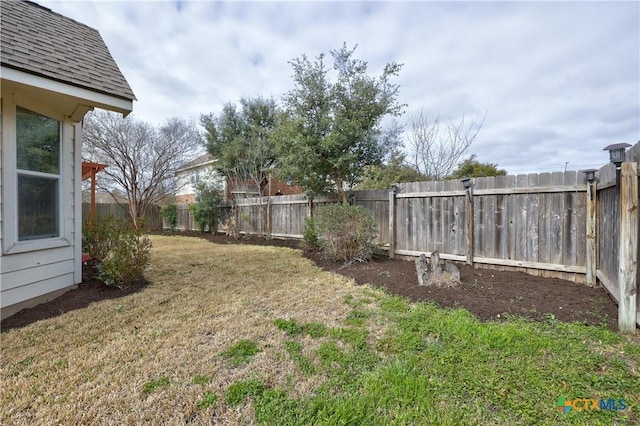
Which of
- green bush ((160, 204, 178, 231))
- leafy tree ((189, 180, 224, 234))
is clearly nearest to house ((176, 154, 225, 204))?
leafy tree ((189, 180, 224, 234))

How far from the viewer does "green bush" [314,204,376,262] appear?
5.91 m

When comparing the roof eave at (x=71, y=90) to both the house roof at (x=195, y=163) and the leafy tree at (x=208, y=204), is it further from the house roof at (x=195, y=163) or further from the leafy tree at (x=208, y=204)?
the house roof at (x=195, y=163)

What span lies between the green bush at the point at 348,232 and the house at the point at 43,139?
4090 mm

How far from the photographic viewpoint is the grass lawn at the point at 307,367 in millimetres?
1743

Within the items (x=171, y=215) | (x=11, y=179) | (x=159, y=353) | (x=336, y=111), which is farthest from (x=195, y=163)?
(x=159, y=353)

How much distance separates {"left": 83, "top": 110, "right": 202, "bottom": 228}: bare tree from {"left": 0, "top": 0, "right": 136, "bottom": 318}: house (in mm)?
9709

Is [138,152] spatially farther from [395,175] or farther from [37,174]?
[395,175]

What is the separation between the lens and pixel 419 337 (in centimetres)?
273

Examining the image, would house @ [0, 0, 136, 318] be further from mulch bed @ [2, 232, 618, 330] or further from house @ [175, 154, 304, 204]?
house @ [175, 154, 304, 204]

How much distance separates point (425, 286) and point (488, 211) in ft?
6.76

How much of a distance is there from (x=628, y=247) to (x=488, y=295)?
1.54m

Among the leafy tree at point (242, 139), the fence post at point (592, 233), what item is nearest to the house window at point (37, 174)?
the fence post at point (592, 233)

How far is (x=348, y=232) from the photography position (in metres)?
5.95

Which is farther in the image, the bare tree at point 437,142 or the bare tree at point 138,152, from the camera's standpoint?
the bare tree at point 138,152
